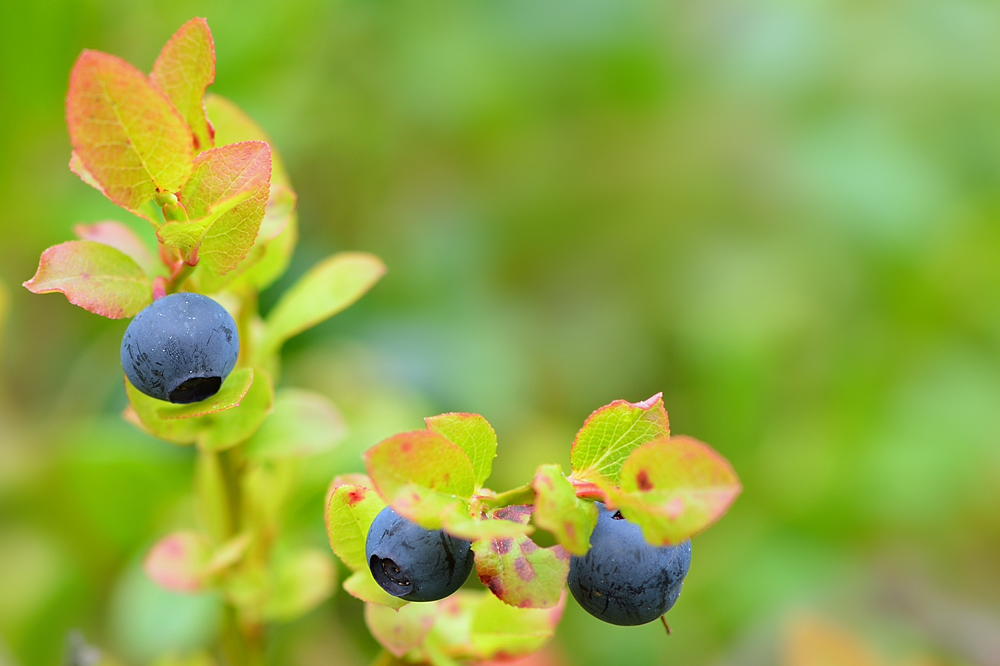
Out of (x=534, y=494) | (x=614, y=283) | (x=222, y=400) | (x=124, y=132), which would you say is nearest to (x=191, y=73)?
(x=124, y=132)

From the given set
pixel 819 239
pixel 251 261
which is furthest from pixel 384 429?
pixel 819 239

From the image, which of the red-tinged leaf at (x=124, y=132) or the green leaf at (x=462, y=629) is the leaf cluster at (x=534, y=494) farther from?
the red-tinged leaf at (x=124, y=132)

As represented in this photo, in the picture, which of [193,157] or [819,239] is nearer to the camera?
[193,157]

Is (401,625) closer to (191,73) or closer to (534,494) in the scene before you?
(534,494)

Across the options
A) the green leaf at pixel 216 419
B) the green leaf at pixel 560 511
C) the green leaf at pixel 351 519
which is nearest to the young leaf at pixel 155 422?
the green leaf at pixel 216 419

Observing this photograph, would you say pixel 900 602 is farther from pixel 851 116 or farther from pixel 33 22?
pixel 33 22

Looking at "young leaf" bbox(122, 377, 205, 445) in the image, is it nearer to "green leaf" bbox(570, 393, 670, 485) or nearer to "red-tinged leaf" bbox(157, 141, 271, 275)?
"red-tinged leaf" bbox(157, 141, 271, 275)

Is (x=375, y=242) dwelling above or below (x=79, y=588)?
above
